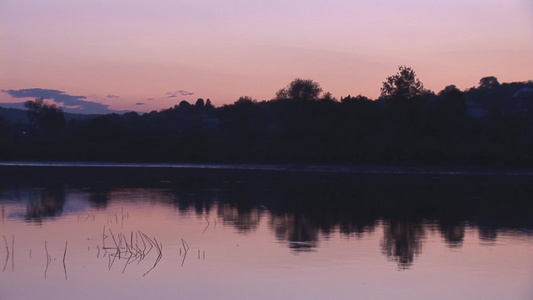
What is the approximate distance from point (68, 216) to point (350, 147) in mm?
45982

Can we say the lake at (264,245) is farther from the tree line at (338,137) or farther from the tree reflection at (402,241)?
the tree line at (338,137)

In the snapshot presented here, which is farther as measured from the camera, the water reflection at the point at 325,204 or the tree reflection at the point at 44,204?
the tree reflection at the point at 44,204

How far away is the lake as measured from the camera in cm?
1390

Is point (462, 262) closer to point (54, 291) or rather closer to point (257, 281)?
point (257, 281)

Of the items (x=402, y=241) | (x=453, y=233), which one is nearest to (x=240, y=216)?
(x=402, y=241)

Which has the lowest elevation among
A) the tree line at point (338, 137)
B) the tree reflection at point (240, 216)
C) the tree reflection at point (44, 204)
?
the tree reflection at point (240, 216)

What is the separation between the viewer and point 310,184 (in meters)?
40.6

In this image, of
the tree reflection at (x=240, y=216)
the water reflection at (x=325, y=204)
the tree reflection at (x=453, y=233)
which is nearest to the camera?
the tree reflection at (x=453, y=233)

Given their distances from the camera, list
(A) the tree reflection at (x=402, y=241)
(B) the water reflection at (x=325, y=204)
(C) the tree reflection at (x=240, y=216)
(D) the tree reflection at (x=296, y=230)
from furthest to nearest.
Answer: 1. (C) the tree reflection at (x=240, y=216)
2. (B) the water reflection at (x=325, y=204)
3. (D) the tree reflection at (x=296, y=230)
4. (A) the tree reflection at (x=402, y=241)

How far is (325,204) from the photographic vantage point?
28672mm

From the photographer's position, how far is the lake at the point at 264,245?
13.9 m

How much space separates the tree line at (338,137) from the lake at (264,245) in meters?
28.7

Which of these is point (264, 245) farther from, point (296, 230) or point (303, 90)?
point (303, 90)

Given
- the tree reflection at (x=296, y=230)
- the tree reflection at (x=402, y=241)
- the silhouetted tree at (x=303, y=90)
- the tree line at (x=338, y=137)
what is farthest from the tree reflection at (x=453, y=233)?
the silhouetted tree at (x=303, y=90)
